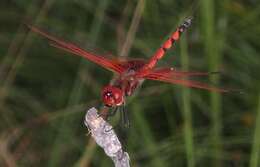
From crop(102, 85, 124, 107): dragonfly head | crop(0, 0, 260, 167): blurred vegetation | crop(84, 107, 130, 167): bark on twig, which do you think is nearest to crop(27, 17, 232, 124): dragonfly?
crop(102, 85, 124, 107): dragonfly head

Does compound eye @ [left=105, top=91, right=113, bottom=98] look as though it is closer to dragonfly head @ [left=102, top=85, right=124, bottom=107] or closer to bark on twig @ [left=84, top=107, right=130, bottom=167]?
dragonfly head @ [left=102, top=85, right=124, bottom=107]

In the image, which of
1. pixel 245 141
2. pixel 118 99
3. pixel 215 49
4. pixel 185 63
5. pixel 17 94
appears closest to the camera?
pixel 118 99

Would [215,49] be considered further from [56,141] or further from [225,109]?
[56,141]

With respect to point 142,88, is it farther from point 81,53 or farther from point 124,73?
point 81,53

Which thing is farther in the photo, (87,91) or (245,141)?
(87,91)

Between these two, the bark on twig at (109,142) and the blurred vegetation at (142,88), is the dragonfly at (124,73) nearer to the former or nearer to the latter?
the bark on twig at (109,142)

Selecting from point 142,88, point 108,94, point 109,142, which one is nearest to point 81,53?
point 108,94

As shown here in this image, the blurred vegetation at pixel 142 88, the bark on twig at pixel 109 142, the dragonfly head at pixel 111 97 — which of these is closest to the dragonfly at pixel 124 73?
the dragonfly head at pixel 111 97

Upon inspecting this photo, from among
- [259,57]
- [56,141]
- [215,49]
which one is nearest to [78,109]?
[56,141]
